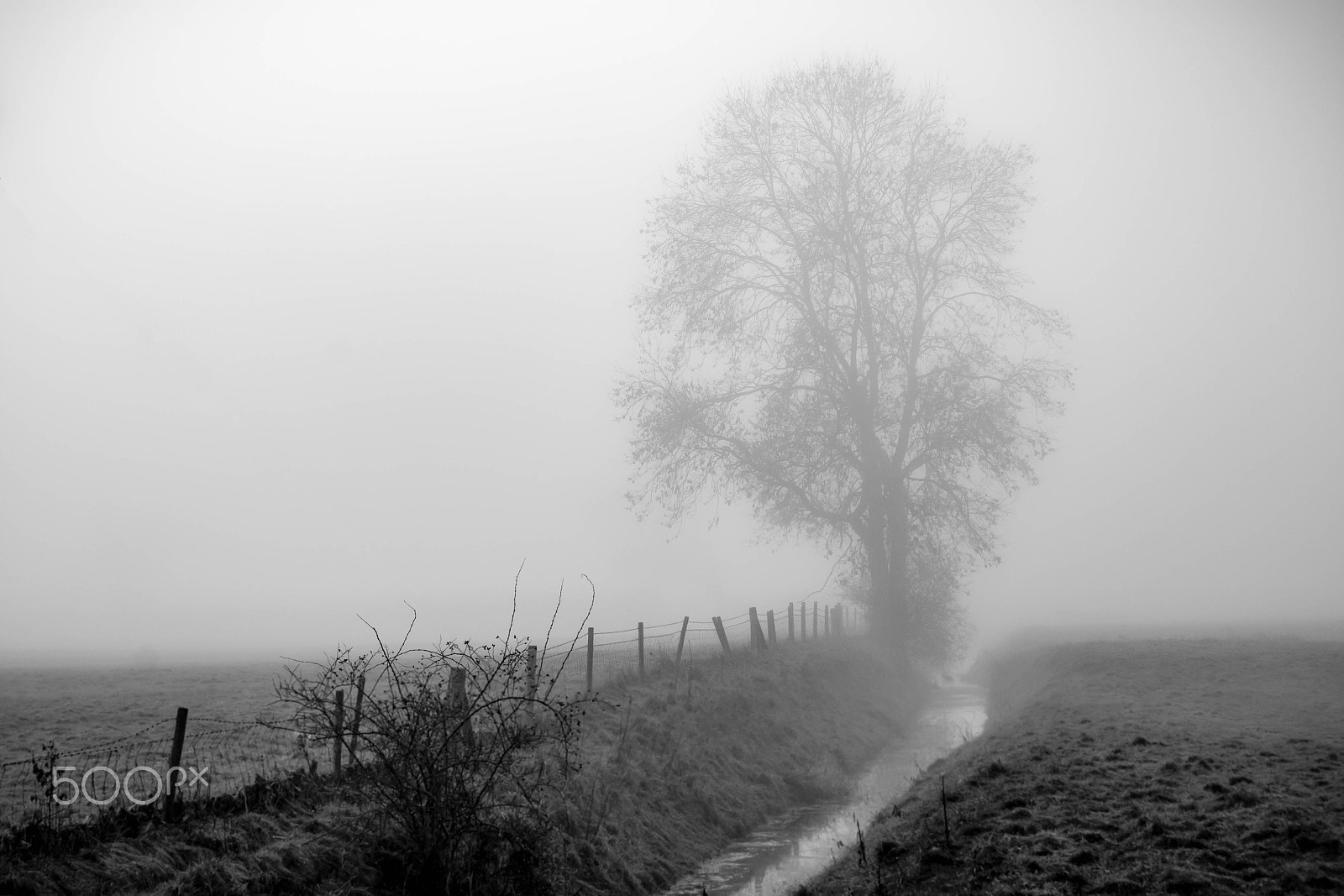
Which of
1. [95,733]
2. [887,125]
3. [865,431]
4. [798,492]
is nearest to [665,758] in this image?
[95,733]

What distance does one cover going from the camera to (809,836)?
40.7ft

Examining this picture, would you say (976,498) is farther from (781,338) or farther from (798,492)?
(781,338)

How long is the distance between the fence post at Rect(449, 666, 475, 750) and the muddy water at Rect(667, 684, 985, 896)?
3510 millimetres

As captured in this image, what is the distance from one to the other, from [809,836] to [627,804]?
Answer: 3152 mm

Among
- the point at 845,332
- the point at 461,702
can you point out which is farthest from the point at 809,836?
the point at 845,332

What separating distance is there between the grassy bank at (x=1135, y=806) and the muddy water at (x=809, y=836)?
37.3 inches

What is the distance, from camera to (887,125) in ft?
88.8

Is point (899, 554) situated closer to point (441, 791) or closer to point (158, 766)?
point (441, 791)

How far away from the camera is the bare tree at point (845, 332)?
2530 cm

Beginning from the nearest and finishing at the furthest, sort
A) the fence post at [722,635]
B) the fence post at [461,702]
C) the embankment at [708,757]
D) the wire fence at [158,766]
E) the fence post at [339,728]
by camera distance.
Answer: the wire fence at [158,766], the fence post at [461,702], the fence post at [339,728], the embankment at [708,757], the fence post at [722,635]

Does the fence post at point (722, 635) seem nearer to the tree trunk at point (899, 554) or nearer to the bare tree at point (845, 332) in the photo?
the bare tree at point (845, 332)

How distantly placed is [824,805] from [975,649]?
52101 mm

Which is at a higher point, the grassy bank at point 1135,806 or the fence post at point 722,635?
the fence post at point 722,635

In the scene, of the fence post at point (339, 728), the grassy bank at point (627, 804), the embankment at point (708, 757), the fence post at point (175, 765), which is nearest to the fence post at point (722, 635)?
the embankment at point (708, 757)
